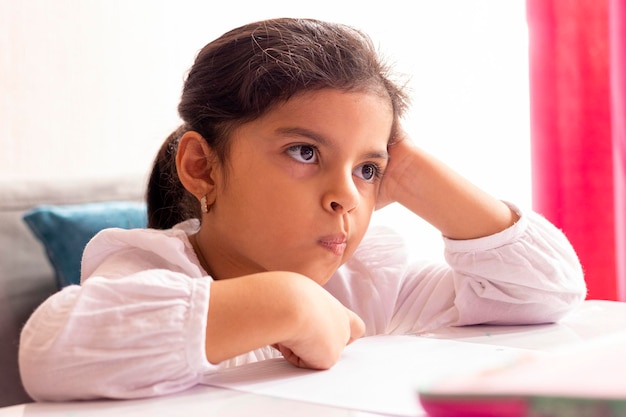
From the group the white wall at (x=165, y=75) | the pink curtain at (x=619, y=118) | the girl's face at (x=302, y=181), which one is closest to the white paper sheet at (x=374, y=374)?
the girl's face at (x=302, y=181)

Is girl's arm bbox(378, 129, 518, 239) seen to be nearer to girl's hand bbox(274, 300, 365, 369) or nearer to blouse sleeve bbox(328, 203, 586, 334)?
blouse sleeve bbox(328, 203, 586, 334)

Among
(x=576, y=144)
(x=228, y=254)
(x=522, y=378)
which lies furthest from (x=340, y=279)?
(x=576, y=144)

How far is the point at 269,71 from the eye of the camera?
36.7 inches

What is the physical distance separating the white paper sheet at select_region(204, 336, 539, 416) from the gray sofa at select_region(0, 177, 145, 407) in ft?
2.49

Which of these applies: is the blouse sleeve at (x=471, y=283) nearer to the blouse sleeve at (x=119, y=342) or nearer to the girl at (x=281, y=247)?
the girl at (x=281, y=247)

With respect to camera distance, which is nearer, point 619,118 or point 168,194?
point 168,194

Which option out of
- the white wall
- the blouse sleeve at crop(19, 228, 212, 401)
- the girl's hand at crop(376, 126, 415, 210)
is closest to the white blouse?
the blouse sleeve at crop(19, 228, 212, 401)

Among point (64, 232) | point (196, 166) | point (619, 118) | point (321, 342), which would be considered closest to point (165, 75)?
point (64, 232)

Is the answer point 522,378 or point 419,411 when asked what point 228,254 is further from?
point 522,378

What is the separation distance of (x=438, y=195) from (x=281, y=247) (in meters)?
0.30

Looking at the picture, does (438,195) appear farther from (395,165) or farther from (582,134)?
(582,134)

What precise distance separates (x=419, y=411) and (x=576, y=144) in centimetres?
172

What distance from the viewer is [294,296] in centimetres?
70

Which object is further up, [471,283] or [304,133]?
[304,133]
